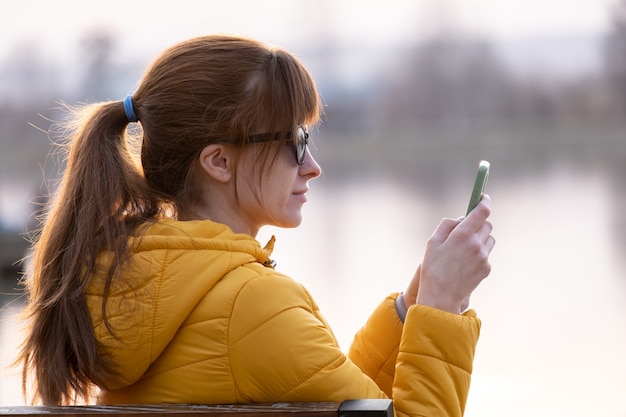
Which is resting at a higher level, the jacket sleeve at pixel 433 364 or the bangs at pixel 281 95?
the bangs at pixel 281 95

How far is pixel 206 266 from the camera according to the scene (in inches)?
57.2

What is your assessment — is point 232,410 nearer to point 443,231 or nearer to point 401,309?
point 443,231

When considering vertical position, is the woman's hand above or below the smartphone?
below

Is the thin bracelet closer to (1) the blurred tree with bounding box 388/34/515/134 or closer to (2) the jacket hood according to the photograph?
(2) the jacket hood

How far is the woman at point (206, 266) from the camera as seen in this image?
1.43m

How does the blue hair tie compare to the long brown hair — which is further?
the blue hair tie

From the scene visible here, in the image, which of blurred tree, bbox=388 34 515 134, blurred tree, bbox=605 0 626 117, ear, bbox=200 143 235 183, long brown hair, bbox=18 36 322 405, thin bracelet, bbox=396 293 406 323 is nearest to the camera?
long brown hair, bbox=18 36 322 405

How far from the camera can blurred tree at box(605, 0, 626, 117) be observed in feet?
148

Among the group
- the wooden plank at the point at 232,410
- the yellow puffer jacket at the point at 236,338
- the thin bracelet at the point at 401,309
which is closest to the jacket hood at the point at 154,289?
the yellow puffer jacket at the point at 236,338

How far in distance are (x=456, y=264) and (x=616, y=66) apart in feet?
163

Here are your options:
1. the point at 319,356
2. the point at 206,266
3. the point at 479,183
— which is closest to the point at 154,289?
the point at 206,266

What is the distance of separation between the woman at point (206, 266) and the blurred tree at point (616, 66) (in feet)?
138

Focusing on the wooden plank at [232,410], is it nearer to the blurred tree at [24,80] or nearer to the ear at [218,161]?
the ear at [218,161]

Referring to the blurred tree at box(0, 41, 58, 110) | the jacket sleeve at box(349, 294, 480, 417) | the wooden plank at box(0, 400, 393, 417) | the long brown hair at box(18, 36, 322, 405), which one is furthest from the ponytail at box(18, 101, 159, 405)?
the blurred tree at box(0, 41, 58, 110)
